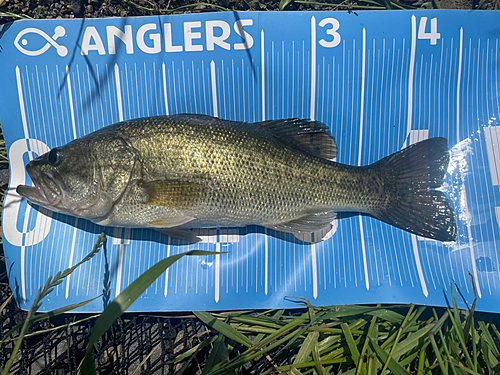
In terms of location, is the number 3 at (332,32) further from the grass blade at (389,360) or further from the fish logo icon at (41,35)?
the grass blade at (389,360)

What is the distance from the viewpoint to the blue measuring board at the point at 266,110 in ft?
8.38

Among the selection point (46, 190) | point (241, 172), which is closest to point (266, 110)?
point (241, 172)

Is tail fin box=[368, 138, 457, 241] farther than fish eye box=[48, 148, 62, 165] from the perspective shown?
Yes

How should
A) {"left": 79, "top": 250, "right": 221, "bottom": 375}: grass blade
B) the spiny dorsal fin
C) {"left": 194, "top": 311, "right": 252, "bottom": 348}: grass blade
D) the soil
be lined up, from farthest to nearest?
the soil
{"left": 194, "top": 311, "right": 252, "bottom": 348}: grass blade
the spiny dorsal fin
{"left": 79, "top": 250, "right": 221, "bottom": 375}: grass blade

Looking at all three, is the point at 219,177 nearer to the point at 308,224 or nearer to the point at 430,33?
the point at 308,224

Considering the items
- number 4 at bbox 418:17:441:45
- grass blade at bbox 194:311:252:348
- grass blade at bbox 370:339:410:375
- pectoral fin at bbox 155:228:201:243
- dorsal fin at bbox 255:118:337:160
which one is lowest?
grass blade at bbox 370:339:410:375

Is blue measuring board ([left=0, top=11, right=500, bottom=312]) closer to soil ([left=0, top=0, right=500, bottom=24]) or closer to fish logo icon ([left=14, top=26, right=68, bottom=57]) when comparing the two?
fish logo icon ([left=14, top=26, right=68, bottom=57])

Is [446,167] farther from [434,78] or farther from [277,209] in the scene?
[277,209]

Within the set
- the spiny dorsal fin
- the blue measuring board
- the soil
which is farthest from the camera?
the soil

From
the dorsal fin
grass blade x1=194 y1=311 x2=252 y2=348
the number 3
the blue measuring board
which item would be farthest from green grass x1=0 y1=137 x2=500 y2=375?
the number 3

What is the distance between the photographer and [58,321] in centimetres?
263

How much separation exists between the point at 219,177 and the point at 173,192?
1.15 ft

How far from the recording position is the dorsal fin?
233 centimetres

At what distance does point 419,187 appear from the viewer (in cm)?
241
